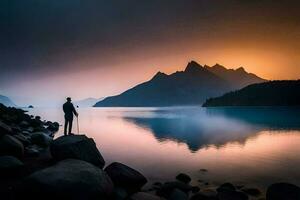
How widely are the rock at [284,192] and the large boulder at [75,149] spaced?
33.4 feet

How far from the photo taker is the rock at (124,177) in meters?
15.8

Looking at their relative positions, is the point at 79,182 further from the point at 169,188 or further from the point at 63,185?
the point at 169,188

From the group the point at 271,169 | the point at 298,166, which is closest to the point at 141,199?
the point at 271,169

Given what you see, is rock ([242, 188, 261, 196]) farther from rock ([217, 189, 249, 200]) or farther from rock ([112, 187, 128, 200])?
rock ([112, 187, 128, 200])

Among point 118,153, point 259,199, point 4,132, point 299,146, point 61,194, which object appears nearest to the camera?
point 61,194

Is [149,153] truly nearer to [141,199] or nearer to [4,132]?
[4,132]

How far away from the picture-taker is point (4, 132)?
20.3 m

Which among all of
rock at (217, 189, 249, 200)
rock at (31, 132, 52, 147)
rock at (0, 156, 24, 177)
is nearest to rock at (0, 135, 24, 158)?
rock at (0, 156, 24, 177)

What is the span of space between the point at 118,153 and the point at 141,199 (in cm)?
2050

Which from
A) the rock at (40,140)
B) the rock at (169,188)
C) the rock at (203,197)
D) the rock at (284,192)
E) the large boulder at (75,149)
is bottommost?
the rock at (169,188)

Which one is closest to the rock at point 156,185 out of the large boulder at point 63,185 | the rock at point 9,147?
the large boulder at point 63,185

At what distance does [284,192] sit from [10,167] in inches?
527

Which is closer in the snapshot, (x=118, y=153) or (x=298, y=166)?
(x=298, y=166)

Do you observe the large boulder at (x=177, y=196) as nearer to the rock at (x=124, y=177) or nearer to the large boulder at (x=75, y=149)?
the rock at (x=124, y=177)
